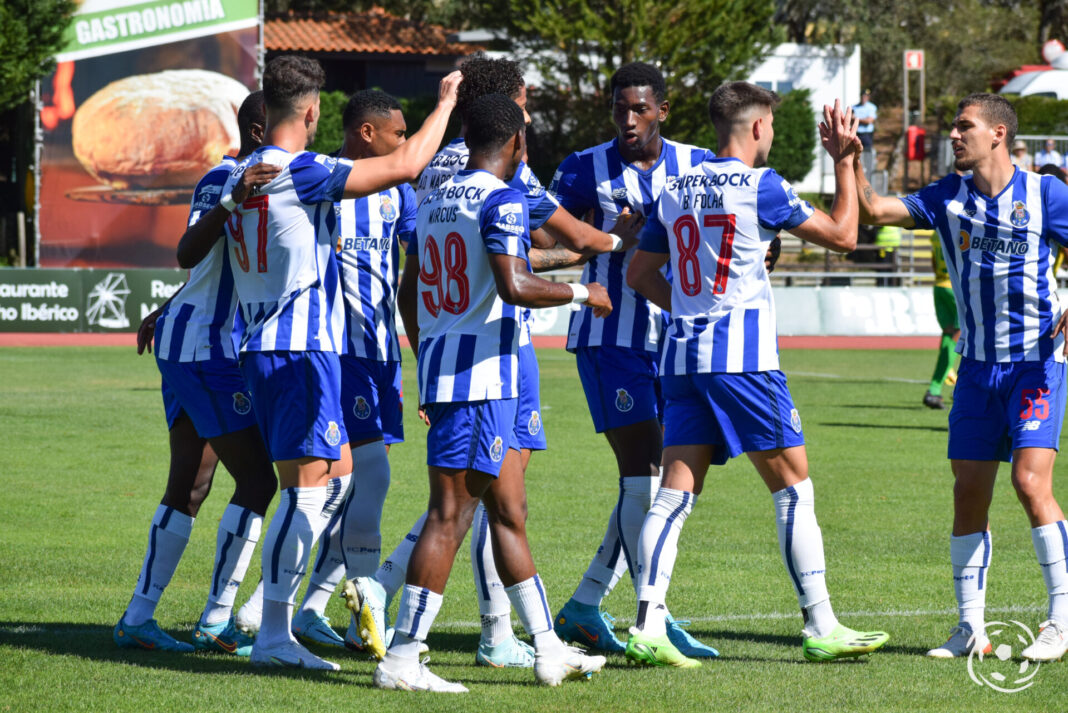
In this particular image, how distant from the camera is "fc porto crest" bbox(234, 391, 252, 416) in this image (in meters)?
5.93

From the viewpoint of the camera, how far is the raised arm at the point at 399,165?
17.6ft

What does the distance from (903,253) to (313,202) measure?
3589cm

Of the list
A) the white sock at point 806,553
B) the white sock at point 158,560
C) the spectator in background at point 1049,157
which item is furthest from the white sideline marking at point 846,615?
the spectator in background at point 1049,157

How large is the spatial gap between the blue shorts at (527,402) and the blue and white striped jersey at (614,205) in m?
0.63

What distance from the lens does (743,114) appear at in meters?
5.75

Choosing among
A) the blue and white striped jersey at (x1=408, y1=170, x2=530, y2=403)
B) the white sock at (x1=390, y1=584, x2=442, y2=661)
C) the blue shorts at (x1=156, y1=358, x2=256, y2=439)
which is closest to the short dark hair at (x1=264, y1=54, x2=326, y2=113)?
the blue and white striped jersey at (x1=408, y1=170, x2=530, y2=403)

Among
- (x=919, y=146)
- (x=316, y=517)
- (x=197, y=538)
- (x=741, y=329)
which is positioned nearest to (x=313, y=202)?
(x=316, y=517)

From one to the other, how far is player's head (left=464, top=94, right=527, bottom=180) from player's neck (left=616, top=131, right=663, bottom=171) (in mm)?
1130

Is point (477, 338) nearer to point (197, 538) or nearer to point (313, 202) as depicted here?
point (313, 202)

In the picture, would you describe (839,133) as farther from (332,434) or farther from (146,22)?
(146,22)

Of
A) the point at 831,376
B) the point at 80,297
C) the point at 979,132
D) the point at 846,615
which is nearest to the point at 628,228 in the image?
the point at 979,132

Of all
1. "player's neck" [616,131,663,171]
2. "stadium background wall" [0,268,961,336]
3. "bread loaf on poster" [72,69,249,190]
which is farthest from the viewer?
"bread loaf on poster" [72,69,249,190]

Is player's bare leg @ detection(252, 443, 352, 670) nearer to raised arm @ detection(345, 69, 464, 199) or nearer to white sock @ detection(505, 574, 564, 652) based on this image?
white sock @ detection(505, 574, 564, 652)

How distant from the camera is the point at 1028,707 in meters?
5.11
